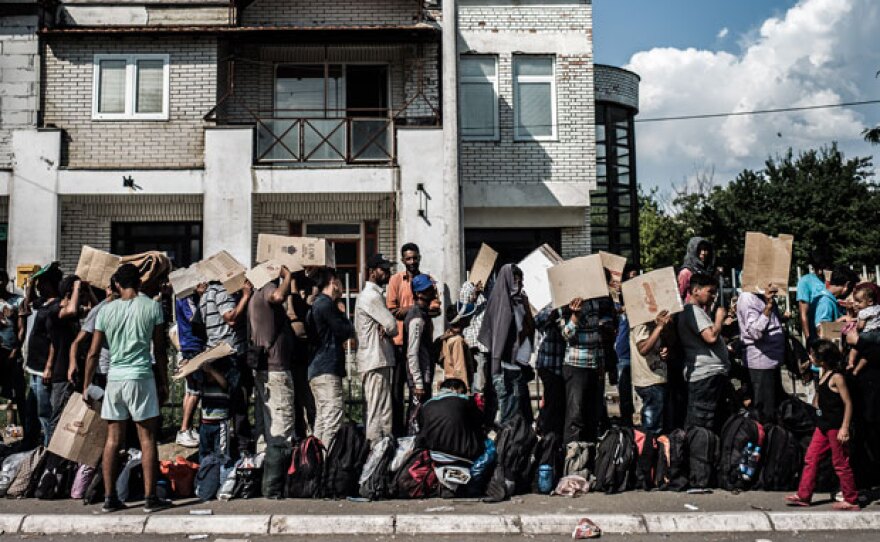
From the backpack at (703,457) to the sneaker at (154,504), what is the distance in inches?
175

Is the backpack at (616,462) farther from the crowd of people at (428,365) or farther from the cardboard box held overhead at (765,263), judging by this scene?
the cardboard box held overhead at (765,263)

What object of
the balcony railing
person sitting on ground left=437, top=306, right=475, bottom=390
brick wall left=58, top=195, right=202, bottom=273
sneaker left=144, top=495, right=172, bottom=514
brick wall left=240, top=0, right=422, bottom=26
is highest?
brick wall left=240, top=0, right=422, bottom=26

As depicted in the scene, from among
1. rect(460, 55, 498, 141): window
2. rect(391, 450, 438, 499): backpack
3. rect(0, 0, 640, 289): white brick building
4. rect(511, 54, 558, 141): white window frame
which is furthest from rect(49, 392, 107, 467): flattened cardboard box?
rect(511, 54, 558, 141): white window frame

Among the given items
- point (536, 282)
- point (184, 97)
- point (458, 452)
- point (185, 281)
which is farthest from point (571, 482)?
point (184, 97)

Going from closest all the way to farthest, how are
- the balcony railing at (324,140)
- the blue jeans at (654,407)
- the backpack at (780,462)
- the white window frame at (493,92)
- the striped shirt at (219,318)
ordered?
the backpack at (780,462), the blue jeans at (654,407), the striped shirt at (219,318), the balcony railing at (324,140), the white window frame at (493,92)

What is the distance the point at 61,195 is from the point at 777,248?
1294cm

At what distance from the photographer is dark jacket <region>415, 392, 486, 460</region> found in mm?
6711

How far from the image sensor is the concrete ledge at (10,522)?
6047 mm

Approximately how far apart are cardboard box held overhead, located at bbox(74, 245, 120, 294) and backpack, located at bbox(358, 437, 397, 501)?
3.07 metres

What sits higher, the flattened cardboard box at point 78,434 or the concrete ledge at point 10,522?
the flattened cardboard box at point 78,434

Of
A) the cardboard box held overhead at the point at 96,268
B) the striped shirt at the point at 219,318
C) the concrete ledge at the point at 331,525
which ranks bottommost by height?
the concrete ledge at the point at 331,525

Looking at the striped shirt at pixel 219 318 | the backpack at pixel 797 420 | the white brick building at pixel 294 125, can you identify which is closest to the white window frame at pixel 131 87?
the white brick building at pixel 294 125

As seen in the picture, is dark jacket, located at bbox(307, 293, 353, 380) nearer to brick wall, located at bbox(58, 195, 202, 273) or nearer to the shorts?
the shorts

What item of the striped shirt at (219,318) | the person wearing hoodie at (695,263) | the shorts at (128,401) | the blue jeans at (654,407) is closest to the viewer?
the shorts at (128,401)
